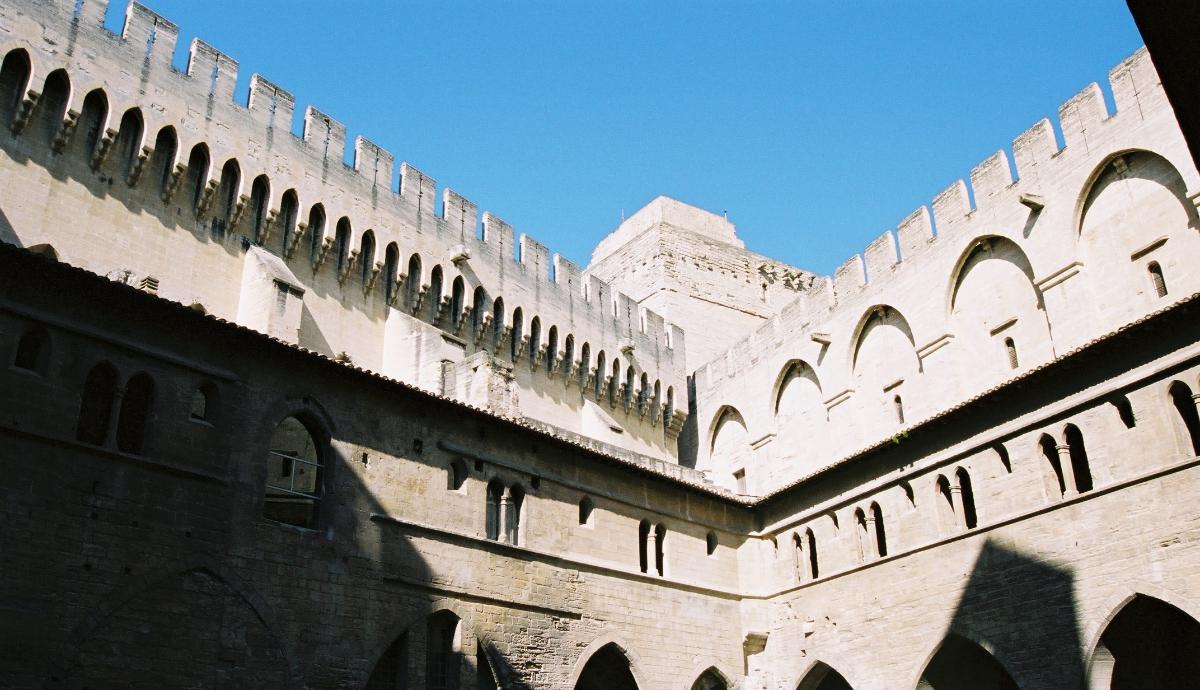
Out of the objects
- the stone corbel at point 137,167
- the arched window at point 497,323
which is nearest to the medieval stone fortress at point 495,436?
the stone corbel at point 137,167

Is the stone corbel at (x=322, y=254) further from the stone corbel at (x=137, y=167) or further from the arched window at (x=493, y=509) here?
the arched window at (x=493, y=509)

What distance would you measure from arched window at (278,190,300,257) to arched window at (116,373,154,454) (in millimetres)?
7316

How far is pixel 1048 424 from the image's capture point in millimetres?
17594

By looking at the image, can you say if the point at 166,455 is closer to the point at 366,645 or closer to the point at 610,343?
the point at 366,645

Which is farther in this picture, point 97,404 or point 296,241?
point 296,241

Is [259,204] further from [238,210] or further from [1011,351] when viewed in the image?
[1011,351]

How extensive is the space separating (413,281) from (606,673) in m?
9.31

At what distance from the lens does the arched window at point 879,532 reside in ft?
67.8

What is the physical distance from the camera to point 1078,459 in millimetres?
17594

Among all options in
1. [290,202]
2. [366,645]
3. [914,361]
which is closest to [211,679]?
[366,645]

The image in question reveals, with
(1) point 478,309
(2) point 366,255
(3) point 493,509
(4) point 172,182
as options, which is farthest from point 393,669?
(1) point 478,309

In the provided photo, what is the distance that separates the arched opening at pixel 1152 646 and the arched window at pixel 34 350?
1519 centimetres

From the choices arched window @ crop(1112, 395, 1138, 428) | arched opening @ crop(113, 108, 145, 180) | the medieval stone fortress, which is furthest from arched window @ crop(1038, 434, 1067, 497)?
arched opening @ crop(113, 108, 145, 180)

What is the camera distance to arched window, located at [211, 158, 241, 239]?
19969 mm
